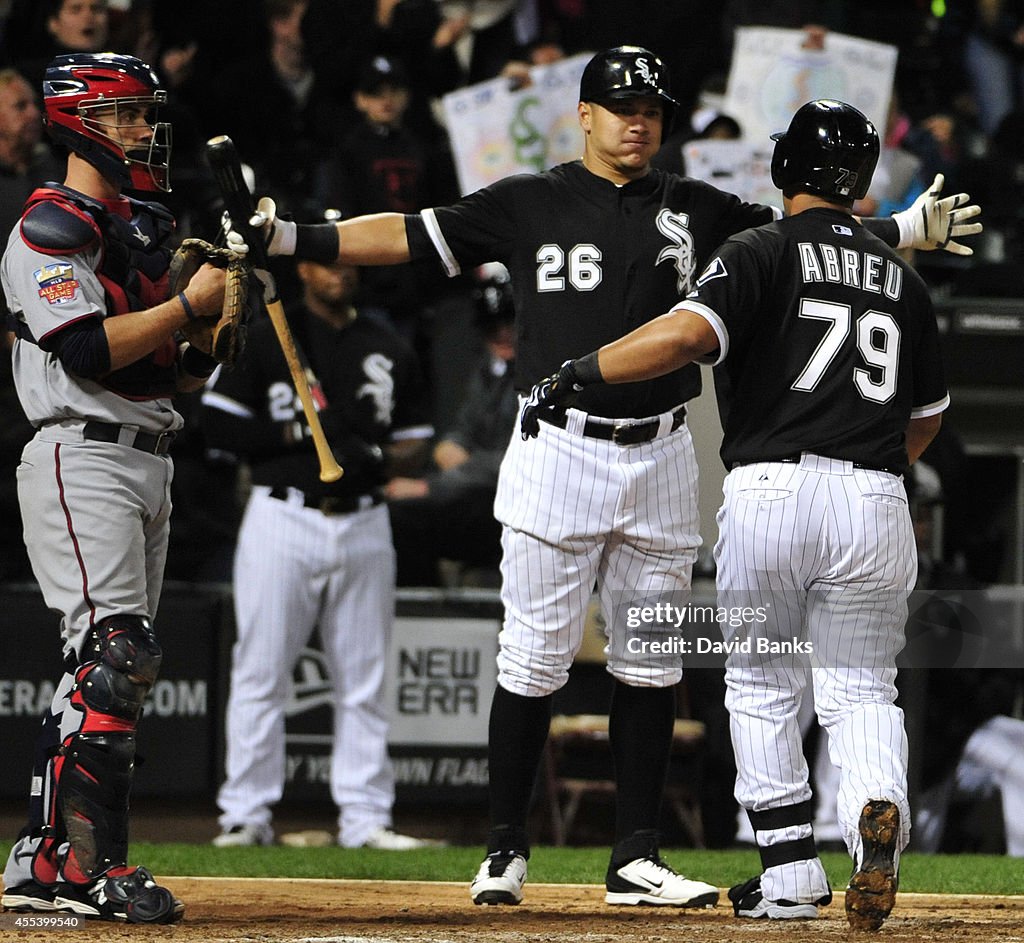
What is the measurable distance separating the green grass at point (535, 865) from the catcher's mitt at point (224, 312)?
211cm

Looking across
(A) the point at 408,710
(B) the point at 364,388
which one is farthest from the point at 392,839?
(B) the point at 364,388

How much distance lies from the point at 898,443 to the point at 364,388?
3.33 m

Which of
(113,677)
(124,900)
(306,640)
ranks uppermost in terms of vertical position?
(113,677)

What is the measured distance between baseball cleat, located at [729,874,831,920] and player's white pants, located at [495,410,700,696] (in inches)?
24.7

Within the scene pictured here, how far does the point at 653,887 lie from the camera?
4812 millimetres

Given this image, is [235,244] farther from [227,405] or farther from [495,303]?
[495,303]

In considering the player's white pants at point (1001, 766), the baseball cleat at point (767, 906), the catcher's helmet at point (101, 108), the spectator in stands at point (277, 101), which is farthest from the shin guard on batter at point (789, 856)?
the spectator in stands at point (277, 101)

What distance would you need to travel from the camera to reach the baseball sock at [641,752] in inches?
193

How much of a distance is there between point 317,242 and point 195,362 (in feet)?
1.61

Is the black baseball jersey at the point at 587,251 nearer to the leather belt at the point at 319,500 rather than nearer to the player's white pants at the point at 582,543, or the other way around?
the player's white pants at the point at 582,543

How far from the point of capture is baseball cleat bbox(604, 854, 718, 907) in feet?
15.7

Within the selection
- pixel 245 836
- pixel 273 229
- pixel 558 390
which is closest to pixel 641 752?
pixel 558 390

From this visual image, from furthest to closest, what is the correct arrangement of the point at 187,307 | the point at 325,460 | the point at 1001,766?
the point at 1001,766 → the point at 325,460 → the point at 187,307

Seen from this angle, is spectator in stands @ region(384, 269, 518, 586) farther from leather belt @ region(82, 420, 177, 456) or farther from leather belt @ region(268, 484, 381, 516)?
leather belt @ region(82, 420, 177, 456)
